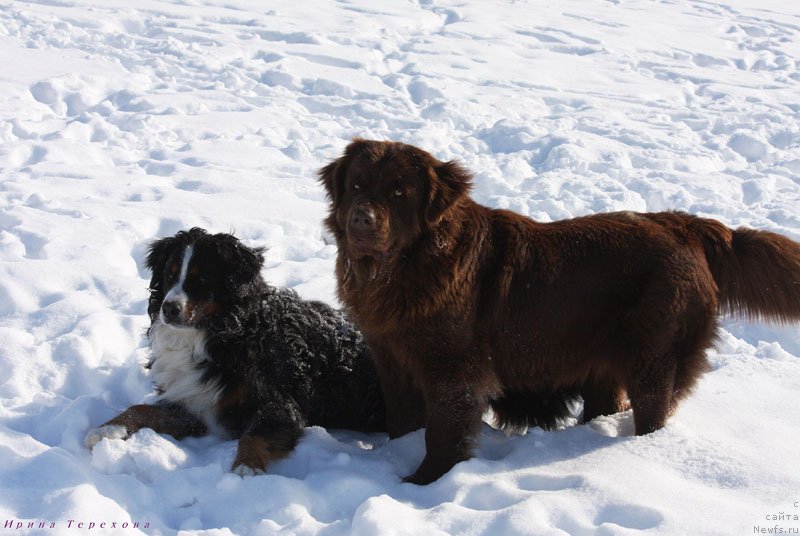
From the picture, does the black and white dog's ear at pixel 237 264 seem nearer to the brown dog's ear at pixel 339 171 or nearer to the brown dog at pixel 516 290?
the brown dog at pixel 516 290

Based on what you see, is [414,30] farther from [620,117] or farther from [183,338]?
[183,338]

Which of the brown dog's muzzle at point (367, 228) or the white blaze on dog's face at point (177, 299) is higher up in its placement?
the brown dog's muzzle at point (367, 228)

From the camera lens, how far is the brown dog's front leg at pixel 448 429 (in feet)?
14.4

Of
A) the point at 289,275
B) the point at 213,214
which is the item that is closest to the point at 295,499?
the point at 289,275

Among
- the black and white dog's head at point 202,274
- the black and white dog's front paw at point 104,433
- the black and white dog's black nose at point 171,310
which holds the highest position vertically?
the black and white dog's head at point 202,274

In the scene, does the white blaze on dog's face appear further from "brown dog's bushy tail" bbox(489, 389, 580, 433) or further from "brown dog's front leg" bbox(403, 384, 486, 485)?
"brown dog's bushy tail" bbox(489, 389, 580, 433)

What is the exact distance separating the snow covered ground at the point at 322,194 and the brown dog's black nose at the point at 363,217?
1363 mm

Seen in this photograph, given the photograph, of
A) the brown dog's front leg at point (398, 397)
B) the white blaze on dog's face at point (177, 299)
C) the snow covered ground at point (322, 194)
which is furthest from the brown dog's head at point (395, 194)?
the snow covered ground at point (322, 194)

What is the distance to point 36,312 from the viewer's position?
5.77m

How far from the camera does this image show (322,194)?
30.2 feet

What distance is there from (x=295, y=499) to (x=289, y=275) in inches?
136

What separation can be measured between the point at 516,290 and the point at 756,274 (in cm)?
149

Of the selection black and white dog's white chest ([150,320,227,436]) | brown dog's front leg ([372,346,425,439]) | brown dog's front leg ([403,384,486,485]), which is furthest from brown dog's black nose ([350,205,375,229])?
black and white dog's white chest ([150,320,227,436])

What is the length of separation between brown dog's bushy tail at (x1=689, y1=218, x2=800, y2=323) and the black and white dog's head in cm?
291
